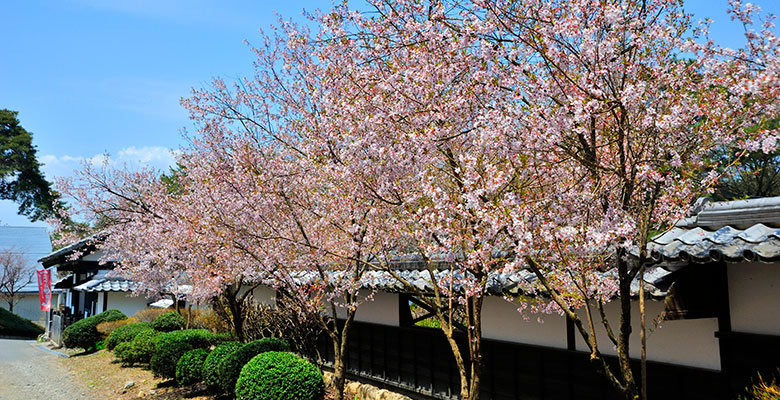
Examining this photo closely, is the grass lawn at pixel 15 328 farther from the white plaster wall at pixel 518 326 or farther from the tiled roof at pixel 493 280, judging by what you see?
the white plaster wall at pixel 518 326

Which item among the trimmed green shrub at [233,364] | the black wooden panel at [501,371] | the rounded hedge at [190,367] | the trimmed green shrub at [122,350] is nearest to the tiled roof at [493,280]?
the black wooden panel at [501,371]

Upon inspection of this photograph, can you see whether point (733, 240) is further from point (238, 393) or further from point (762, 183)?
point (762, 183)

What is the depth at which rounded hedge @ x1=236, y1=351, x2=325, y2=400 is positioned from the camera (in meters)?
9.39

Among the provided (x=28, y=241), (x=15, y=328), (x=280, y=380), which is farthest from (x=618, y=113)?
(x=28, y=241)

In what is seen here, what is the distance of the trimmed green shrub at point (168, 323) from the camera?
20.5 m

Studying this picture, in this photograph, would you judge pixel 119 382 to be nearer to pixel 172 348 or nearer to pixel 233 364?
pixel 172 348

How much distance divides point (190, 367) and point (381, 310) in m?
5.30

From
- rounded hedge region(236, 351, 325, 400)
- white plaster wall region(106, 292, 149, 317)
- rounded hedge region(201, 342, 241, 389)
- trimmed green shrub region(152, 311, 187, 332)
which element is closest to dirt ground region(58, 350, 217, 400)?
rounded hedge region(201, 342, 241, 389)

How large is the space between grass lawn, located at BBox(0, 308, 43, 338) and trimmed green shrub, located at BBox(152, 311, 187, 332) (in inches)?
765

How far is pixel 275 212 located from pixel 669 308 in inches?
238

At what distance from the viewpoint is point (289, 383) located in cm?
941

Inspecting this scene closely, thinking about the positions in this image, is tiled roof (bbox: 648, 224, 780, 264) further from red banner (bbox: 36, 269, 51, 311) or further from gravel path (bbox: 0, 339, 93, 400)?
red banner (bbox: 36, 269, 51, 311)

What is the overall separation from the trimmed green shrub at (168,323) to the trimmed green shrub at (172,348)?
573 cm

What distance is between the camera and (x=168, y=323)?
20609mm
